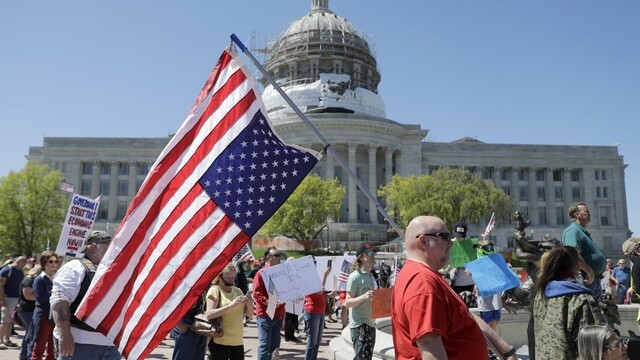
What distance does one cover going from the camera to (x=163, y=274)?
4.61 m

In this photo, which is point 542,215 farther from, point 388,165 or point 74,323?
point 74,323

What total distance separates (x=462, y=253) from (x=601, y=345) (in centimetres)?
597

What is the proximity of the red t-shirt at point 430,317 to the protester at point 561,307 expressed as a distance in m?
1.43

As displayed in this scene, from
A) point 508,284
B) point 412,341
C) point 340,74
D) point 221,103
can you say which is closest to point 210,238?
point 221,103

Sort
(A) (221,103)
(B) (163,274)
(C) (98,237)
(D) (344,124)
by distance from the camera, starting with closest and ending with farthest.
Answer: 1. (B) (163,274)
2. (A) (221,103)
3. (C) (98,237)
4. (D) (344,124)

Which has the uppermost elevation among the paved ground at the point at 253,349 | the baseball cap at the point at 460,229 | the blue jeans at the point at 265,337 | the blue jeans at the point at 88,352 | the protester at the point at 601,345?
the baseball cap at the point at 460,229

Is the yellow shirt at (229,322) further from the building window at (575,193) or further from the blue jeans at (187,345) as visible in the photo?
the building window at (575,193)

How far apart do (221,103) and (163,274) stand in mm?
1692

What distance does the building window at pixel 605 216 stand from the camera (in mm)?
77438

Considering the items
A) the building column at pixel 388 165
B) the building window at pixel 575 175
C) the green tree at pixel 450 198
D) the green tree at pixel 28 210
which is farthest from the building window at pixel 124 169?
the building window at pixel 575 175

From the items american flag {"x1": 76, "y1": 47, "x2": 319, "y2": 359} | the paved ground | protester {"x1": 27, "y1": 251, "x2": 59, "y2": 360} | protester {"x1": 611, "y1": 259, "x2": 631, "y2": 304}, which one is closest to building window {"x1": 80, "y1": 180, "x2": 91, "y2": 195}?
the paved ground

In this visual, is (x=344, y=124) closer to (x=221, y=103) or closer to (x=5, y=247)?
(x=5, y=247)

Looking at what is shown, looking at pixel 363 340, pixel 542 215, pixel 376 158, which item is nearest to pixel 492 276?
pixel 363 340

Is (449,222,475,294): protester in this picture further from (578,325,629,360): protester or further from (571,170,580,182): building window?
(571,170,580,182): building window
